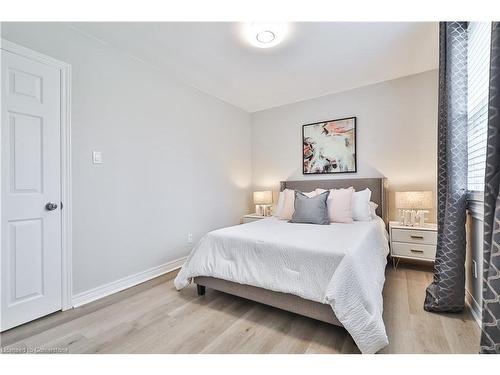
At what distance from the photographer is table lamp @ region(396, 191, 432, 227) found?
2740 millimetres

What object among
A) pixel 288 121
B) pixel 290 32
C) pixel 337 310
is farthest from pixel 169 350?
pixel 288 121

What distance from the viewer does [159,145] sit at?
110 inches

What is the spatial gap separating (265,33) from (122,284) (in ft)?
9.17

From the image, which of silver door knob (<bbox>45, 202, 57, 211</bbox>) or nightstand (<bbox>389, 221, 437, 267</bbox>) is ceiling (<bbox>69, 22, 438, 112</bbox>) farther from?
nightstand (<bbox>389, 221, 437, 267</bbox>)

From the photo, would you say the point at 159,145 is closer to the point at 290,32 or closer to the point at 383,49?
the point at 290,32

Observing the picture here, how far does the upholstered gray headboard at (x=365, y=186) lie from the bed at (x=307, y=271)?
0.78 m

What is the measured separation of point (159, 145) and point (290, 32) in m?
1.83

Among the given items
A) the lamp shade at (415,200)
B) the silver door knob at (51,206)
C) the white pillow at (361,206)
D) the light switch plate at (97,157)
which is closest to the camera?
the silver door knob at (51,206)

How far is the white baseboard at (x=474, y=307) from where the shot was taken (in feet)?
5.46

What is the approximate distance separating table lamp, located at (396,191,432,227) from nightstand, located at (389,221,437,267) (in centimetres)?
13

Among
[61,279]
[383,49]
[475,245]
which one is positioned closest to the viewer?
[475,245]

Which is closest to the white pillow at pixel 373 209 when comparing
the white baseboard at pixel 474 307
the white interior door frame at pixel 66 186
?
the white baseboard at pixel 474 307

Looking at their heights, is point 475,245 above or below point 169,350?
above

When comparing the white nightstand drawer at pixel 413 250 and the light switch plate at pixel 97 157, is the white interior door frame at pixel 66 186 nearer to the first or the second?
the light switch plate at pixel 97 157
